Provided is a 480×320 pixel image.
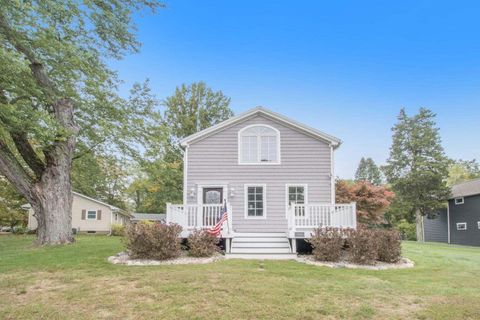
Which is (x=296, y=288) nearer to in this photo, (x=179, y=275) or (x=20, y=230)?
(x=179, y=275)

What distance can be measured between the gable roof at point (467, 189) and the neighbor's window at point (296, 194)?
17.6 m

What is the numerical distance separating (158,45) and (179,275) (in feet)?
46.6

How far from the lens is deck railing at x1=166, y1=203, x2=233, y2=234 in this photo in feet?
35.3

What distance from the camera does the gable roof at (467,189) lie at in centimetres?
2391

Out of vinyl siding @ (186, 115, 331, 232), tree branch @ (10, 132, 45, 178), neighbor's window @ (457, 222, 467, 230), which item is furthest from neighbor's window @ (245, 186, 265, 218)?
neighbor's window @ (457, 222, 467, 230)

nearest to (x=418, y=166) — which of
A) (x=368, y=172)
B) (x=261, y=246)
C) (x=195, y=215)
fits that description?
(x=368, y=172)

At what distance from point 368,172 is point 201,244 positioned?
43926 mm

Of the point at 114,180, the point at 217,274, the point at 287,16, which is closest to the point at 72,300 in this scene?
the point at 217,274

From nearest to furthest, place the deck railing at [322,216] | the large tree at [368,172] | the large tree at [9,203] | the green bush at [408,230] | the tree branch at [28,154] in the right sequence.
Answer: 1. the deck railing at [322,216]
2. the tree branch at [28,154]
3. the large tree at [9,203]
4. the green bush at [408,230]
5. the large tree at [368,172]

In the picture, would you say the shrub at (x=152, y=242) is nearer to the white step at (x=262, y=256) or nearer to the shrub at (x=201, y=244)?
the shrub at (x=201, y=244)

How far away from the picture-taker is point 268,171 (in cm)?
1299

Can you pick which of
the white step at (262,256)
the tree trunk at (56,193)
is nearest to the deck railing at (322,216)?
the white step at (262,256)

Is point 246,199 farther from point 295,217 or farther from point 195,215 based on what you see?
point 195,215

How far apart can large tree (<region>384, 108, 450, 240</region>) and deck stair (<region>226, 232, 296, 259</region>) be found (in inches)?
764
